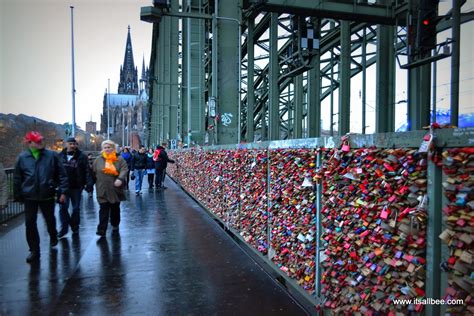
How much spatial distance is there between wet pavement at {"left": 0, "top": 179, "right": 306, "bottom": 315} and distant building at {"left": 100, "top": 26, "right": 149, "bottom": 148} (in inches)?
3815

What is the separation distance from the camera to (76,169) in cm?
745

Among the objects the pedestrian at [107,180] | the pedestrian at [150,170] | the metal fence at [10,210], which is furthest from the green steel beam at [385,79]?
the metal fence at [10,210]

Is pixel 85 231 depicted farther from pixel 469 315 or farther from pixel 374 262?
pixel 469 315

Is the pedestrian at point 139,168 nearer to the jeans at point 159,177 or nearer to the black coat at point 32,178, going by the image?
the jeans at point 159,177

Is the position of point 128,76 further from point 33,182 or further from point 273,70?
point 33,182

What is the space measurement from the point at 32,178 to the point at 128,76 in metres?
135

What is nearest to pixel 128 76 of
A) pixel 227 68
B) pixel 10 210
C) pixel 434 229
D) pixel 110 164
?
pixel 227 68

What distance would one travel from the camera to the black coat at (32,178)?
5676 millimetres

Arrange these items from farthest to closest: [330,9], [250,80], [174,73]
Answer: [174,73] < [250,80] < [330,9]

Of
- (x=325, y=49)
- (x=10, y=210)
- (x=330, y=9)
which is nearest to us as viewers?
(x=10, y=210)

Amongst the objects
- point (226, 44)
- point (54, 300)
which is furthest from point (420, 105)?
point (54, 300)

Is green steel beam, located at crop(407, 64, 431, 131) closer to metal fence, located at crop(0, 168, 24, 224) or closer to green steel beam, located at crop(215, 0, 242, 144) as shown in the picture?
green steel beam, located at crop(215, 0, 242, 144)

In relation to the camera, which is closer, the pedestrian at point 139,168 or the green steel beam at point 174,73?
the pedestrian at point 139,168

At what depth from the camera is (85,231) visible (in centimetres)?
776
